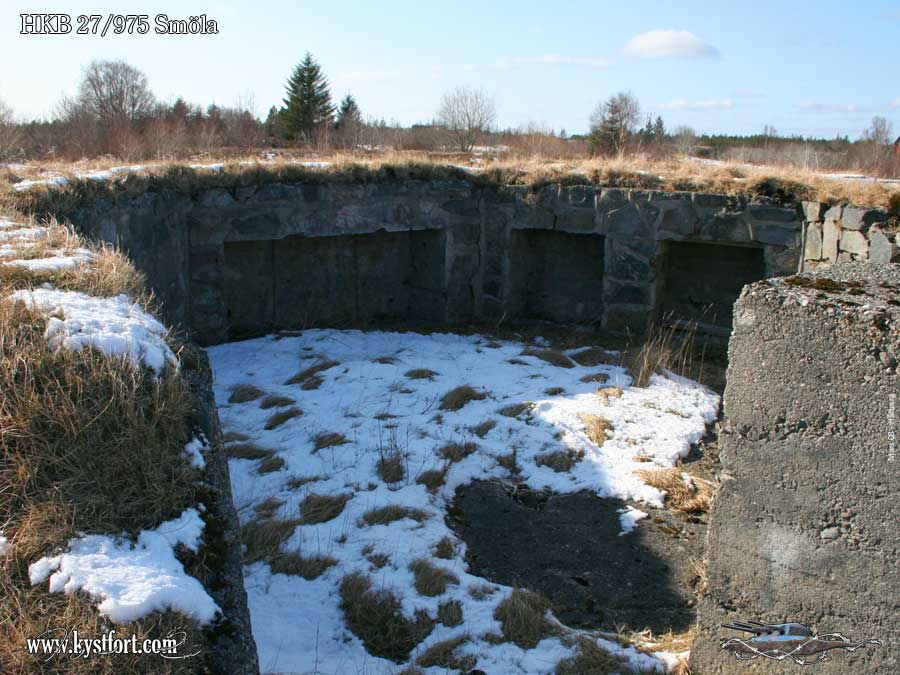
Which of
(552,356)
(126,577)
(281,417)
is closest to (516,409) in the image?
(552,356)

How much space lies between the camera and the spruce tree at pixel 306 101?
2352cm

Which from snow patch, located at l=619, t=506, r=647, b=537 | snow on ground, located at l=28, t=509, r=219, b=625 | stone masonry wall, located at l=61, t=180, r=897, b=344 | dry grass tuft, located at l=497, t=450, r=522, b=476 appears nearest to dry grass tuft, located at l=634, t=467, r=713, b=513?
snow patch, located at l=619, t=506, r=647, b=537

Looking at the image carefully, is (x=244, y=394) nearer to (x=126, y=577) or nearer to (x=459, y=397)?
(x=459, y=397)

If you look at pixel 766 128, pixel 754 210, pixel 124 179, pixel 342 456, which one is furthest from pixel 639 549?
pixel 766 128

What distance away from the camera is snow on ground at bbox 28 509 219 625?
1.97 metres

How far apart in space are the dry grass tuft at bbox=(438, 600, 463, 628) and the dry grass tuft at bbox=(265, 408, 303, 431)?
245cm

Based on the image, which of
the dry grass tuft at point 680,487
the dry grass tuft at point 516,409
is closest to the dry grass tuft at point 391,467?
the dry grass tuft at point 516,409

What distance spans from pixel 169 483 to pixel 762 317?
1.94m

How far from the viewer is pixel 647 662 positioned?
121 inches

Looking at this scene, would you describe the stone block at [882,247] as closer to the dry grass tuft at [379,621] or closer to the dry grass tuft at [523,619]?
the dry grass tuft at [523,619]

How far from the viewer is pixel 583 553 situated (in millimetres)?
4277

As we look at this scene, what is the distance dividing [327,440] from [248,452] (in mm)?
517

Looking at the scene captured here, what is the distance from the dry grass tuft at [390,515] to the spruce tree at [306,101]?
1986 cm

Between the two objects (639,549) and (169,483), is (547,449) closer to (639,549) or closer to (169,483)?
(639,549)
